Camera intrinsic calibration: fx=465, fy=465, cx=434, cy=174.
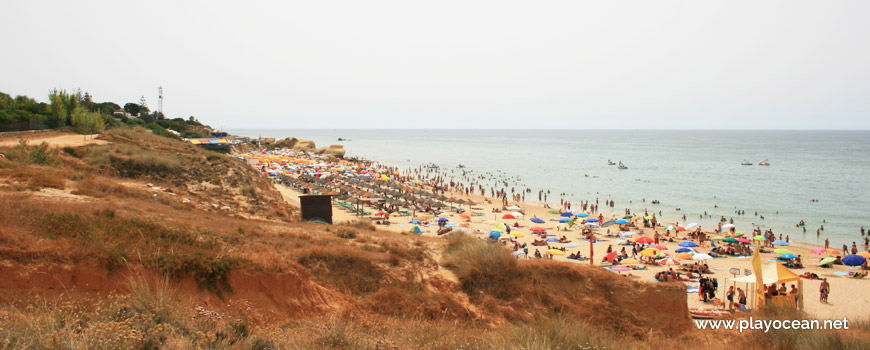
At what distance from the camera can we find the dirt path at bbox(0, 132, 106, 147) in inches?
944

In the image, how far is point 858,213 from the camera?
119 feet

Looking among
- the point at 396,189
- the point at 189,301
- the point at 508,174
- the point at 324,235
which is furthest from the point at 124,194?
the point at 508,174

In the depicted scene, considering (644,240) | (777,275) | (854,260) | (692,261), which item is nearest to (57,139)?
(644,240)

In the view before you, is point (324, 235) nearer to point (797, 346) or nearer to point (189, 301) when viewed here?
point (189, 301)


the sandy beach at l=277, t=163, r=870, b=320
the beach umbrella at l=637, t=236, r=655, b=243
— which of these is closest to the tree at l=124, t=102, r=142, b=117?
the sandy beach at l=277, t=163, r=870, b=320

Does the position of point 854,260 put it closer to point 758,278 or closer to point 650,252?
point 650,252

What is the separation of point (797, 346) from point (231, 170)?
22546 millimetres

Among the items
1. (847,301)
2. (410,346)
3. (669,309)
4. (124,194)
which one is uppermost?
(124,194)

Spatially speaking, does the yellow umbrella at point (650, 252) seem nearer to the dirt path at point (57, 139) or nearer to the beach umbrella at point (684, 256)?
the beach umbrella at point (684, 256)

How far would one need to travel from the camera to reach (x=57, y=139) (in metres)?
25.9

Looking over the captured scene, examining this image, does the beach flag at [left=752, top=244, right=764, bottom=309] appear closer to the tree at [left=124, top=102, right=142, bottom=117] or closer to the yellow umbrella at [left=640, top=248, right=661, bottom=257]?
the yellow umbrella at [left=640, top=248, right=661, bottom=257]

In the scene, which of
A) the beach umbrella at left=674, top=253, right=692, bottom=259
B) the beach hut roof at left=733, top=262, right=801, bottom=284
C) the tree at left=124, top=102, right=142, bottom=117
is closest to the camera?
the beach hut roof at left=733, top=262, right=801, bottom=284

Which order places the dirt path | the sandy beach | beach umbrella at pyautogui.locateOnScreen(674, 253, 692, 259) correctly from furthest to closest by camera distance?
the dirt path, beach umbrella at pyautogui.locateOnScreen(674, 253, 692, 259), the sandy beach

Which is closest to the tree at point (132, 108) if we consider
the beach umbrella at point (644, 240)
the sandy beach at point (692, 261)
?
the sandy beach at point (692, 261)
